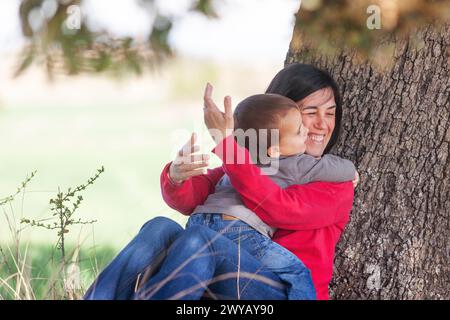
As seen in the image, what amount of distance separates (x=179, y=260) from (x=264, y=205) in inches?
13.7

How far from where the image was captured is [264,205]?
2549 mm

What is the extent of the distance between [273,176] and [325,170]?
0.18 metres

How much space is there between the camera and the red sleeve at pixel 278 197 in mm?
2521

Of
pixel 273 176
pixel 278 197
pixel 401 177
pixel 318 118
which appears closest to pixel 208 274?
pixel 278 197

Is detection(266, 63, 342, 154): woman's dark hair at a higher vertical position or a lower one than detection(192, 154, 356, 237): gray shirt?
higher

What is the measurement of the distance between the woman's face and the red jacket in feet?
0.66

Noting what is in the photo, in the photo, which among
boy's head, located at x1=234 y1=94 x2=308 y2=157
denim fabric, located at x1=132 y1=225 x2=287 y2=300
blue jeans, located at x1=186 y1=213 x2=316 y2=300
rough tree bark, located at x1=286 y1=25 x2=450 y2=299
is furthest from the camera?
rough tree bark, located at x1=286 y1=25 x2=450 y2=299

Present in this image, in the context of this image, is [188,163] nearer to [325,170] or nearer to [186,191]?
[186,191]

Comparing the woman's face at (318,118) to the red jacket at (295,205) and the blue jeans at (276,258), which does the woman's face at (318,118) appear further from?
the blue jeans at (276,258)

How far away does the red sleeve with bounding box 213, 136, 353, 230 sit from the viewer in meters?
2.52

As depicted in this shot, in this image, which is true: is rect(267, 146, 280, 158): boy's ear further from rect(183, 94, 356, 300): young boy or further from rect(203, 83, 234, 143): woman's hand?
rect(203, 83, 234, 143): woman's hand

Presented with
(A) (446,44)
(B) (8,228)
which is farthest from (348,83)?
(B) (8,228)

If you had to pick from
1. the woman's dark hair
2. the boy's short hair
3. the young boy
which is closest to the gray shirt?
the young boy

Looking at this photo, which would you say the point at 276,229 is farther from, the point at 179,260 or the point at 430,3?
the point at 430,3
